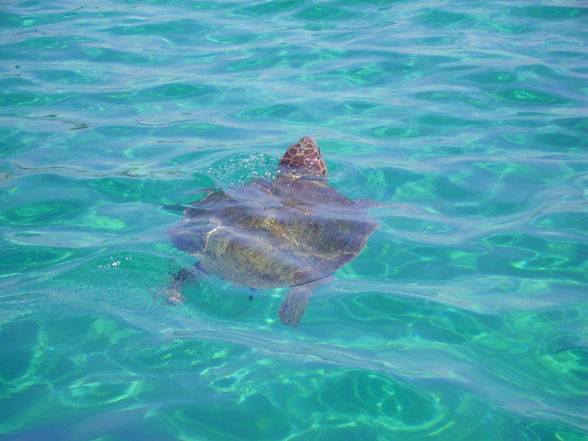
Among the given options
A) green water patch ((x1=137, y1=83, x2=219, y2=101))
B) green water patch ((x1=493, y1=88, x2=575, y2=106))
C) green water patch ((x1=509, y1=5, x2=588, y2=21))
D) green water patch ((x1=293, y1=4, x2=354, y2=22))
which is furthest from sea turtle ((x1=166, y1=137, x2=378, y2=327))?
green water patch ((x1=509, y1=5, x2=588, y2=21))

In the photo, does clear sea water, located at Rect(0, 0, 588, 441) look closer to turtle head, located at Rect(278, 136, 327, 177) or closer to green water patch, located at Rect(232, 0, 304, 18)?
turtle head, located at Rect(278, 136, 327, 177)

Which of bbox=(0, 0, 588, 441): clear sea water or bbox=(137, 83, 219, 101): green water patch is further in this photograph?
bbox=(137, 83, 219, 101): green water patch

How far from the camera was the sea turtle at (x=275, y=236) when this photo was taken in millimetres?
4984

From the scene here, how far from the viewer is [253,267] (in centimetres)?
500

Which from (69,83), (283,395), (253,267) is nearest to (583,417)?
(283,395)

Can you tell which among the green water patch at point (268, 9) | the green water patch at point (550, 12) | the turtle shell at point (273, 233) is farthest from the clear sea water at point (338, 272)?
the green water patch at point (268, 9)

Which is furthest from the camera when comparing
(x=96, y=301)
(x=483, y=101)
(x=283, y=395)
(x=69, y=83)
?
(x=69, y=83)

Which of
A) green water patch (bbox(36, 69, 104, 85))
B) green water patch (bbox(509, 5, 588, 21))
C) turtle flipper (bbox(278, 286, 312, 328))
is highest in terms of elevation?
green water patch (bbox(509, 5, 588, 21))

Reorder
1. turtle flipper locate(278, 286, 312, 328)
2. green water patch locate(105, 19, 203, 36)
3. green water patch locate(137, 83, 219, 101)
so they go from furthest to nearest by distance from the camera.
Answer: green water patch locate(105, 19, 203, 36) < green water patch locate(137, 83, 219, 101) < turtle flipper locate(278, 286, 312, 328)

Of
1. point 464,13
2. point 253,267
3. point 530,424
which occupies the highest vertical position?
point 464,13

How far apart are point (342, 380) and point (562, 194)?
385 centimetres

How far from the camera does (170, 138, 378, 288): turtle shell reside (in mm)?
5027

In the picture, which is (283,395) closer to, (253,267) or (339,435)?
(339,435)

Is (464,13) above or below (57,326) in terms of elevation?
above
